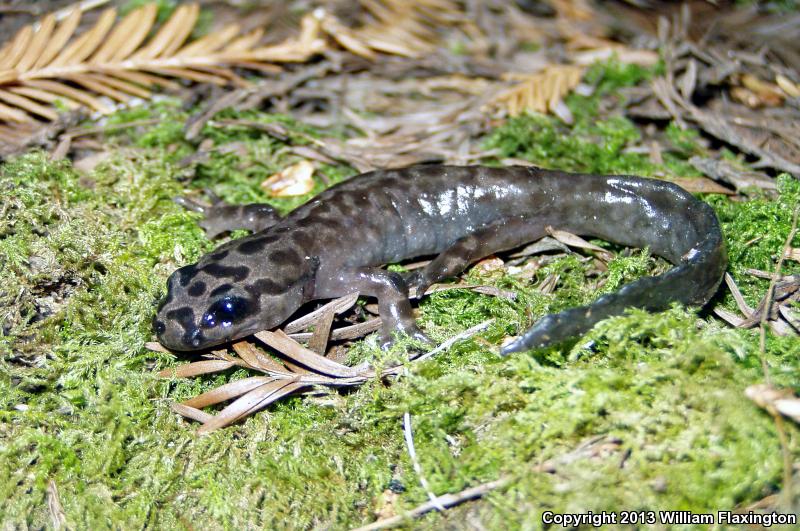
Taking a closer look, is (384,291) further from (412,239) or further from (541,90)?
(541,90)

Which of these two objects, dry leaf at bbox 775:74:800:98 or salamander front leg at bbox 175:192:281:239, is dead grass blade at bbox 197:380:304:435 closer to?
salamander front leg at bbox 175:192:281:239

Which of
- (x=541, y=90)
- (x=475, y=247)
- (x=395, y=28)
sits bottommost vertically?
(x=475, y=247)

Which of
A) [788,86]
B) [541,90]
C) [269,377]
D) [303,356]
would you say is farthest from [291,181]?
[788,86]

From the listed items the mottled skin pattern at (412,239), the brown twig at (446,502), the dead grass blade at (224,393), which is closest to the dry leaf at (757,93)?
the mottled skin pattern at (412,239)

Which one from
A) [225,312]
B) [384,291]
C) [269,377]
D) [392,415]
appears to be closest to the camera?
[392,415]

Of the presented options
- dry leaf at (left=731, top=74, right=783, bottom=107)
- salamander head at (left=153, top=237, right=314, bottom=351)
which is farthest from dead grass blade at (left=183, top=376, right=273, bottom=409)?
dry leaf at (left=731, top=74, right=783, bottom=107)

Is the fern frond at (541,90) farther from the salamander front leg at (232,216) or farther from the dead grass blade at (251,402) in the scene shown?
the dead grass blade at (251,402)
